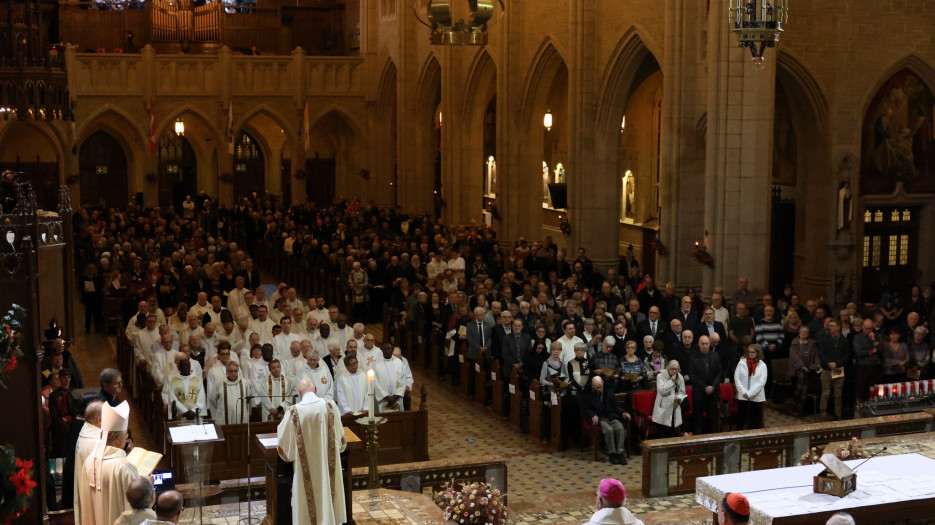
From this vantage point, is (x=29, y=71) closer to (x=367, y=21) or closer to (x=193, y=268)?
(x=193, y=268)

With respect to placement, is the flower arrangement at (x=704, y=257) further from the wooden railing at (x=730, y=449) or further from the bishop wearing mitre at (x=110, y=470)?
the bishop wearing mitre at (x=110, y=470)

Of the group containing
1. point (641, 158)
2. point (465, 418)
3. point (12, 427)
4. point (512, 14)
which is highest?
point (512, 14)

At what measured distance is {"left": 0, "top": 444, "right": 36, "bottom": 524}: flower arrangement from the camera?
7.12 meters

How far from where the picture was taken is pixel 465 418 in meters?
15.0

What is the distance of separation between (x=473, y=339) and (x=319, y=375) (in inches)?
123

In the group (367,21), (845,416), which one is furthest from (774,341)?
(367,21)

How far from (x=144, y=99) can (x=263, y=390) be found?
69.3 feet

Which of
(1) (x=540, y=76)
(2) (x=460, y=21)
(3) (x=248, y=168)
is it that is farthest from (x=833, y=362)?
(3) (x=248, y=168)

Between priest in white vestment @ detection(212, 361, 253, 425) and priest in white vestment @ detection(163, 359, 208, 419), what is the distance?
16 cm

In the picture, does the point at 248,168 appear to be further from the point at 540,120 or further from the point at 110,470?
the point at 110,470

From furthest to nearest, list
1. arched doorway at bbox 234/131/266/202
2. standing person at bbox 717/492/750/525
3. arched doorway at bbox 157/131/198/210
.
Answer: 1. arched doorway at bbox 234/131/266/202
2. arched doorway at bbox 157/131/198/210
3. standing person at bbox 717/492/750/525

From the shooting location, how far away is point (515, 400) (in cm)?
1444

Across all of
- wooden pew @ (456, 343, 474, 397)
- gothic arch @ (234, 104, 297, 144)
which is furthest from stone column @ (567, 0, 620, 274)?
gothic arch @ (234, 104, 297, 144)

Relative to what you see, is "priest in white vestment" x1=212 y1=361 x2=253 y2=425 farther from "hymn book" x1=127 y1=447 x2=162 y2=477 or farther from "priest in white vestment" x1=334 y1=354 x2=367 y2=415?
"hymn book" x1=127 y1=447 x2=162 y2=477
